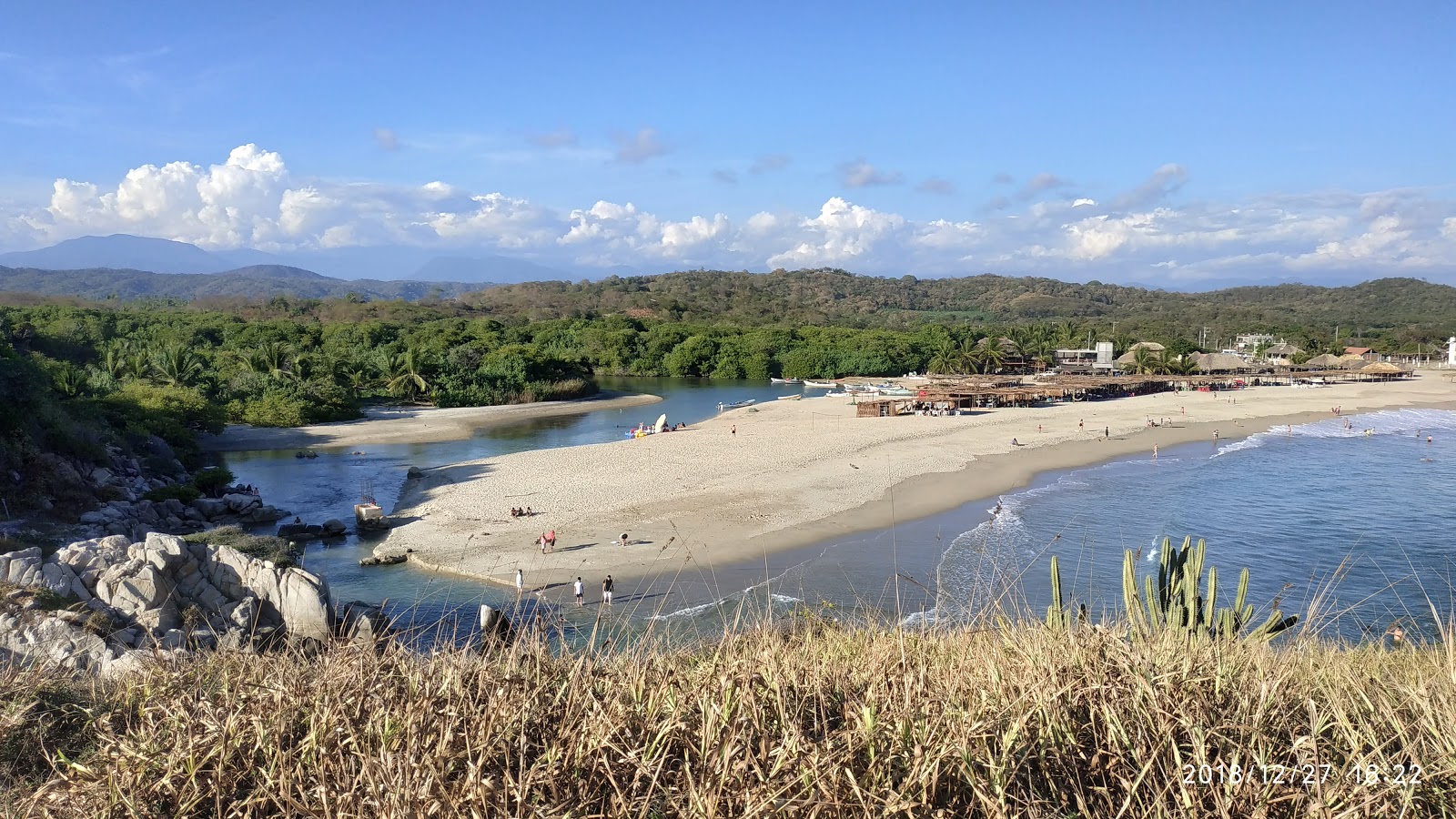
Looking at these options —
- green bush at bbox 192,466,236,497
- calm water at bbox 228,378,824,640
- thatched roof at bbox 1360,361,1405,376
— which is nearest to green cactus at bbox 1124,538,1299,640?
calm water at bbox 228,378,824,640

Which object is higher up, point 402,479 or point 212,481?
point 212,481

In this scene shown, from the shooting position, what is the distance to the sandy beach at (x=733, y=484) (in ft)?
53.1

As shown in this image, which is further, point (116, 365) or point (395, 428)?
point (116, 365)

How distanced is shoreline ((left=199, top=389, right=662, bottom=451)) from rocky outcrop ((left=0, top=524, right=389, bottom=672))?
77.5ft

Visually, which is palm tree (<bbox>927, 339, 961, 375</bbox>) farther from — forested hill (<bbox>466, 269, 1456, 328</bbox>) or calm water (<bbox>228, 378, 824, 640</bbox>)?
forested hill (<bbox>466, 269, 1456, 328</bbox>)

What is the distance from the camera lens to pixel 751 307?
11319 centimetres

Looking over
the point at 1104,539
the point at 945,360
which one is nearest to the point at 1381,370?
the point at 945,360

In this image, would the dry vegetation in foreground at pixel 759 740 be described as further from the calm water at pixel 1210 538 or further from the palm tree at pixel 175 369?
the palm tree at pixel 175 369

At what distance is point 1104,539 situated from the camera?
1688 cm

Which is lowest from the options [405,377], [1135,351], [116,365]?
[405,377]

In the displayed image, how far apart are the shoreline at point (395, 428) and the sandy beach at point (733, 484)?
9.18 m

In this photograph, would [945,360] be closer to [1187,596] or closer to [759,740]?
[1187,596]

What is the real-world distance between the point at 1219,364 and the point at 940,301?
88.9m
